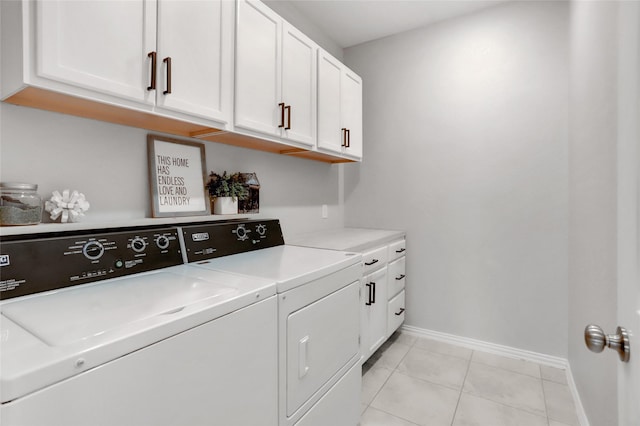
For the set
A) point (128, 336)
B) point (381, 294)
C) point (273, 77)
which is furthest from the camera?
point (381, 294)

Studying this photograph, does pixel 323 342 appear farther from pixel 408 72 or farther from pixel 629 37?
pixel 408 72

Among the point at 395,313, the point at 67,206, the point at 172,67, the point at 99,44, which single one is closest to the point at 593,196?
the point at 395,313

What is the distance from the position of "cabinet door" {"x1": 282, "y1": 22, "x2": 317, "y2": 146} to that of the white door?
1.48 metres

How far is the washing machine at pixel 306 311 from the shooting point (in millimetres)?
1166

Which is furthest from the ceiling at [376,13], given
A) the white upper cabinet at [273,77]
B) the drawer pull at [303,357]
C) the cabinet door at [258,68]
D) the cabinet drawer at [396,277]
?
the drawer pull at [303,357]

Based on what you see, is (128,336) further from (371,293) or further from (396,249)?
(396,249)

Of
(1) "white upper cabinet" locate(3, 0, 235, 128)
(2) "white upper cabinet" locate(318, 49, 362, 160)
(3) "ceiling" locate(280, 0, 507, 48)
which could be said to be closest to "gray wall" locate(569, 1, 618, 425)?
(3) "ceiling" locate(280, 0, 507, 48)

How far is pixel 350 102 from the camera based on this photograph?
8.30 feet

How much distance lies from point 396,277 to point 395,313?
30cm

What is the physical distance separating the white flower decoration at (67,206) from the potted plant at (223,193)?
0.62 meters

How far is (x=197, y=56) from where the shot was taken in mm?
1335

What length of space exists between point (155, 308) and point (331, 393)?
0.93m

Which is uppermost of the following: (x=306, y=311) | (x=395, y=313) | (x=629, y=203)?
(x=629, y=203)

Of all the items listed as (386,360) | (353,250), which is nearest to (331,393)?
(353,250)
